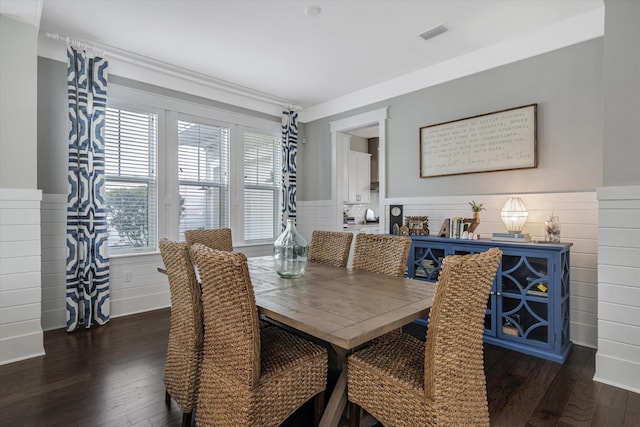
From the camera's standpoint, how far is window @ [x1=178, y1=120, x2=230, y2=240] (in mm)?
4004

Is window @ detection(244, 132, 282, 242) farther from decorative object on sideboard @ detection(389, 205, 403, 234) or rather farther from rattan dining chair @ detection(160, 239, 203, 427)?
rattan dining chair @ detection(160, 239, 203, 427)

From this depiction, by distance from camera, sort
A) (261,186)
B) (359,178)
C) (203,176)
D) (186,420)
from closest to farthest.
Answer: (186,420) → (203,176) → (261,186) → (359,178)

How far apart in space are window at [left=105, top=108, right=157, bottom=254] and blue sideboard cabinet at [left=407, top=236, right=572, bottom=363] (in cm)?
333

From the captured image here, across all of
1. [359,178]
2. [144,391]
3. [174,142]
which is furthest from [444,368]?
[359,178]

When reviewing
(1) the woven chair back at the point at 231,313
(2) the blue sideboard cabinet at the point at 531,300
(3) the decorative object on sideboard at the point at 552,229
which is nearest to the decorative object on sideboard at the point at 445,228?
(2) the blue sideboard cabinet at the point at 531,300

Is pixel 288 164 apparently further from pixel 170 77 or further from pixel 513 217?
pixel 513 217

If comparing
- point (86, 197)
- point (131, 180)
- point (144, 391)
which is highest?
point (131, 180)

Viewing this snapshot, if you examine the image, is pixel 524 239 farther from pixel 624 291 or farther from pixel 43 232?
pixel 43 232

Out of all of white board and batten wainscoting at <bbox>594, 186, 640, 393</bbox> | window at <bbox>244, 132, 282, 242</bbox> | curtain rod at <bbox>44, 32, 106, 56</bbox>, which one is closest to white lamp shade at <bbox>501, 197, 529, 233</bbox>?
white board and batten wainscoting at <bbox>594, 186, 640, 393</bbox>

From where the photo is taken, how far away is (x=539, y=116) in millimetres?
2965

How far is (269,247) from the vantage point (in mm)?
4809

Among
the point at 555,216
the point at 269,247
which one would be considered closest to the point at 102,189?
the point at 269,247

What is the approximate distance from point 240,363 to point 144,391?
1.12 metres

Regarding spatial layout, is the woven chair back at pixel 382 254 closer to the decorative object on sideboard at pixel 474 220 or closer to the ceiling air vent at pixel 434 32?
the decorative object on sideboard at pixel 474 220
